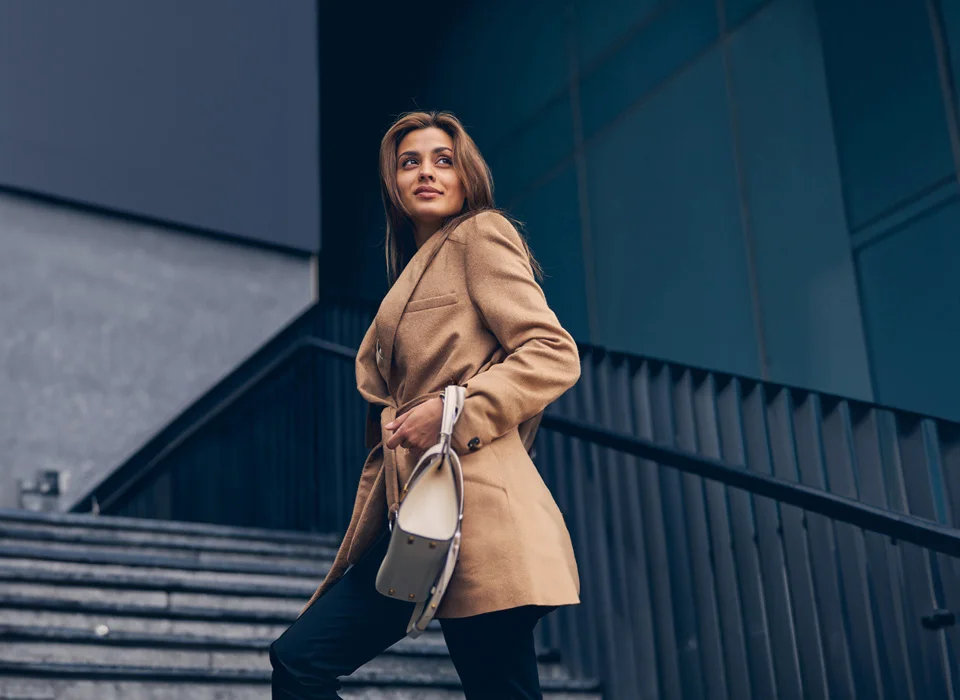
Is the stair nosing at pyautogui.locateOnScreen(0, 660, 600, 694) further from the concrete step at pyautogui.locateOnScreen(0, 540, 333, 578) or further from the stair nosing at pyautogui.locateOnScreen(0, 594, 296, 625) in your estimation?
the concrete step at pyautogui.locateOnScreen(0, 540, 333, 578)

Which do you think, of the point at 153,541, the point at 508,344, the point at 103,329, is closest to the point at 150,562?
the point at 153,541

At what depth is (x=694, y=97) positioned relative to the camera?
268 inches

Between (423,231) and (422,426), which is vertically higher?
(423,231)

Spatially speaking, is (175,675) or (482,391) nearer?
(482,391)

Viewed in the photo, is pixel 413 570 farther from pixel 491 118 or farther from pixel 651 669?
pixel 491 118

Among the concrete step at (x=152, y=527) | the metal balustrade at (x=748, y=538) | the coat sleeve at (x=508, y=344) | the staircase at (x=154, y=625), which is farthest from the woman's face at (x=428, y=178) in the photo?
the concrete step at (x=152, y=527)

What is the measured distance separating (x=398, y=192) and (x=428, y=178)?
3.0 inches

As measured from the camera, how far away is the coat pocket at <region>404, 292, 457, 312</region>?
6.48ft

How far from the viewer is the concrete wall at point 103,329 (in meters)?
8.23

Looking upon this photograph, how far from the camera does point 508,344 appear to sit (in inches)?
74.9

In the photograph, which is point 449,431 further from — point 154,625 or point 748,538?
point 154,625

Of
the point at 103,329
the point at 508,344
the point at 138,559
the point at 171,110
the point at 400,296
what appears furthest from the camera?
the point at 171,110

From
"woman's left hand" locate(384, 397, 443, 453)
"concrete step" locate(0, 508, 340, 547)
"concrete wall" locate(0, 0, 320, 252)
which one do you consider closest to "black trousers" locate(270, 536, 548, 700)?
"woman's left hand" locate(384, 397, 443, 453)

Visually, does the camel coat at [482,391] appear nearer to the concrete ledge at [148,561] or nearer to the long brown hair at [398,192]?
the long brown hair at [398,192]
